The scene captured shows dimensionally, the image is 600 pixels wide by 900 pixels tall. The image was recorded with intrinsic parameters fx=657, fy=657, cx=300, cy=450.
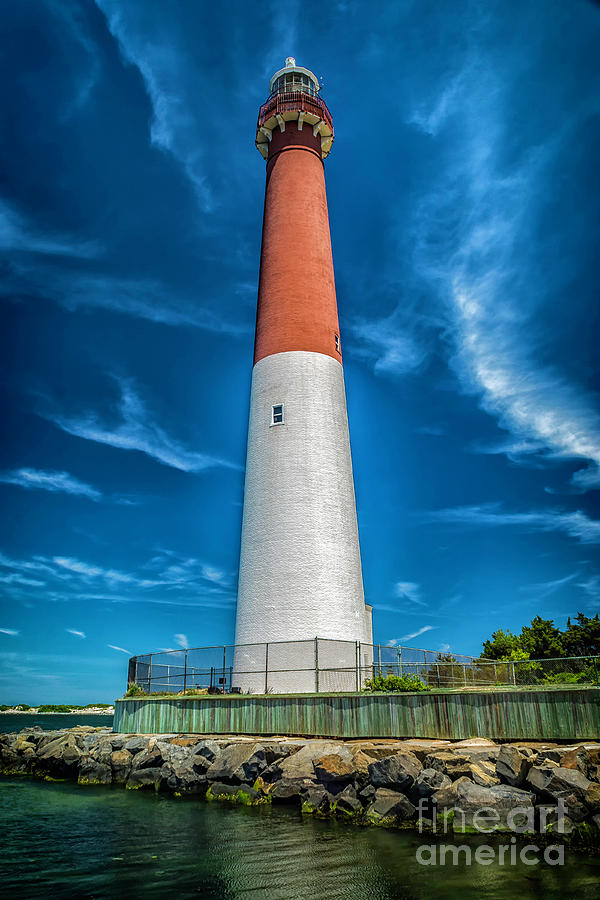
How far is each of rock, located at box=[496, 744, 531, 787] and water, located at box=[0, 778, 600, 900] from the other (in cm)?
164

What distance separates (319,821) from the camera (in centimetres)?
1350

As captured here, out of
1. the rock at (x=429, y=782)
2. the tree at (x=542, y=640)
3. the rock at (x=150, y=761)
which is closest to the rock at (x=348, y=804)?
the rock at (x=429, y=782)

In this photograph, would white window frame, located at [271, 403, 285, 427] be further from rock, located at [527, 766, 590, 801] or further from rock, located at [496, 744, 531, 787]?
rock, located at [527, 766, 590, 801]

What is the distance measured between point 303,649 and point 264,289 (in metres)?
13.6

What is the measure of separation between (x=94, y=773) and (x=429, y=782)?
441 inches

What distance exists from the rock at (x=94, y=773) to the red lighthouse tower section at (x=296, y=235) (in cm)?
1479

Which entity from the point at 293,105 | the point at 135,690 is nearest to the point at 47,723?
the point at 135,690

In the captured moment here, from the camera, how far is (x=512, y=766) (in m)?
13.1

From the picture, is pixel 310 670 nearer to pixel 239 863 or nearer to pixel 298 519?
pixel 298 519

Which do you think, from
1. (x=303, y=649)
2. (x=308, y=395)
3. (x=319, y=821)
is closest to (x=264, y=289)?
(x=308, y=395)

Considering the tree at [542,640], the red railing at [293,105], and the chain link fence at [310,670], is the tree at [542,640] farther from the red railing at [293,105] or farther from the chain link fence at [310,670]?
the red railing at [293,105]

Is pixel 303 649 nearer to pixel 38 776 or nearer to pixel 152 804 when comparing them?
pixel 152 804

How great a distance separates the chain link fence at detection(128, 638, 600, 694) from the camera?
20.2m

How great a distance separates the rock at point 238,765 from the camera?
16.1 meters
